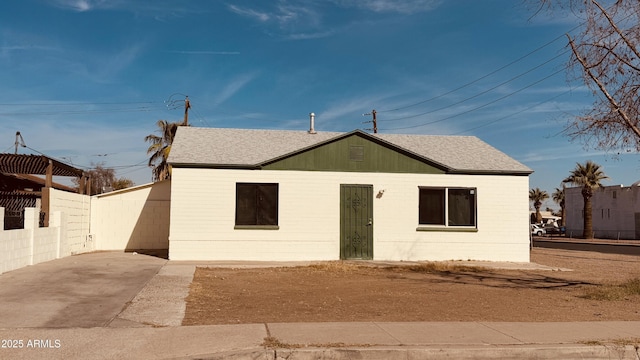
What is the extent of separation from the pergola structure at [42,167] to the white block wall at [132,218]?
1185mm

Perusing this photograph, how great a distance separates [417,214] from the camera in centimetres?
1906

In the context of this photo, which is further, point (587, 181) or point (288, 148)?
point (587, 181)

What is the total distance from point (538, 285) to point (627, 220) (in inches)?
1908

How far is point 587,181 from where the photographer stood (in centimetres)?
5388

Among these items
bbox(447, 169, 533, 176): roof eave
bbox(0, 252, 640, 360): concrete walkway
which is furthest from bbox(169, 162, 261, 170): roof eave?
bbox(0, 252, 640, 360): concrete walkway

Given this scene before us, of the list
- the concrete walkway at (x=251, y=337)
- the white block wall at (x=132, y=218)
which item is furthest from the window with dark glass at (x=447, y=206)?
the concrete walkway at (x=251, y=337)

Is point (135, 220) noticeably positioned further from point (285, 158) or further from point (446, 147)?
point (446, 147)

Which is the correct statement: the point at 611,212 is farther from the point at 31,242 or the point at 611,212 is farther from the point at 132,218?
the point at 31,242

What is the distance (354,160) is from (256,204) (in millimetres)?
3571

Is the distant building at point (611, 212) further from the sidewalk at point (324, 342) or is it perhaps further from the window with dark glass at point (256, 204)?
the sidewalk at point (324, 342)

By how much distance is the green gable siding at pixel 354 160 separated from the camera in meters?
18.7

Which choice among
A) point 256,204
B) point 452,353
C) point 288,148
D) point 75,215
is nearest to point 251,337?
point 452,353

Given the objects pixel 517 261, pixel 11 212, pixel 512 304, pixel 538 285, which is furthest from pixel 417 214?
pixel 11 212

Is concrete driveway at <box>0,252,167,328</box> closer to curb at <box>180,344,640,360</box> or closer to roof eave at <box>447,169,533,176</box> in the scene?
curb at <box>180,344,640,360</box>
